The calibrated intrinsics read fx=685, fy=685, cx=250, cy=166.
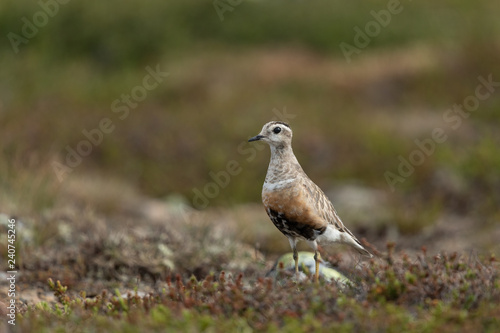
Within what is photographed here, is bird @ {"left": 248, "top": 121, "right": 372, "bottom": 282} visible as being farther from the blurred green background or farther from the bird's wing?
the blurred green background

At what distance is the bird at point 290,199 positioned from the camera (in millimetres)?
4996

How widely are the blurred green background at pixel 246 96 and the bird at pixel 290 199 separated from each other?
4.40m

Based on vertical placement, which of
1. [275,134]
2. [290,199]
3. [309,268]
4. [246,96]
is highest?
[246,96]

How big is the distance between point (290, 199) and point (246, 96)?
41.1 ft

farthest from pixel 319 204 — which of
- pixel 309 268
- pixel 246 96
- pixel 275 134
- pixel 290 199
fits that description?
pixel 246 96

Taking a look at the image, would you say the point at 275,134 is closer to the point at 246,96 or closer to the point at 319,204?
the point at 319,204

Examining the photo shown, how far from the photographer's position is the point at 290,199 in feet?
16.3

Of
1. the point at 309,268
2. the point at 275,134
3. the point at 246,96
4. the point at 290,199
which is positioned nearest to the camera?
the point at 290,199

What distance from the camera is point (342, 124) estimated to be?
15656 millimetres

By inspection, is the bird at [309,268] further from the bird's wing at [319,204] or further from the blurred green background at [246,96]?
the blurred green background at [246,96]

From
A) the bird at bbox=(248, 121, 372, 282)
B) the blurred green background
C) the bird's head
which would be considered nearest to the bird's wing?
the bird at bbox=(248, 121, 372, 282)

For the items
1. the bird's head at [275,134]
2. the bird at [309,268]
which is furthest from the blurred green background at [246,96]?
the bird's head at [275,134]

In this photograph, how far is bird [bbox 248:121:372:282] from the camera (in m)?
5.00

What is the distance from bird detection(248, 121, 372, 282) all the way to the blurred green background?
4.40 meters
